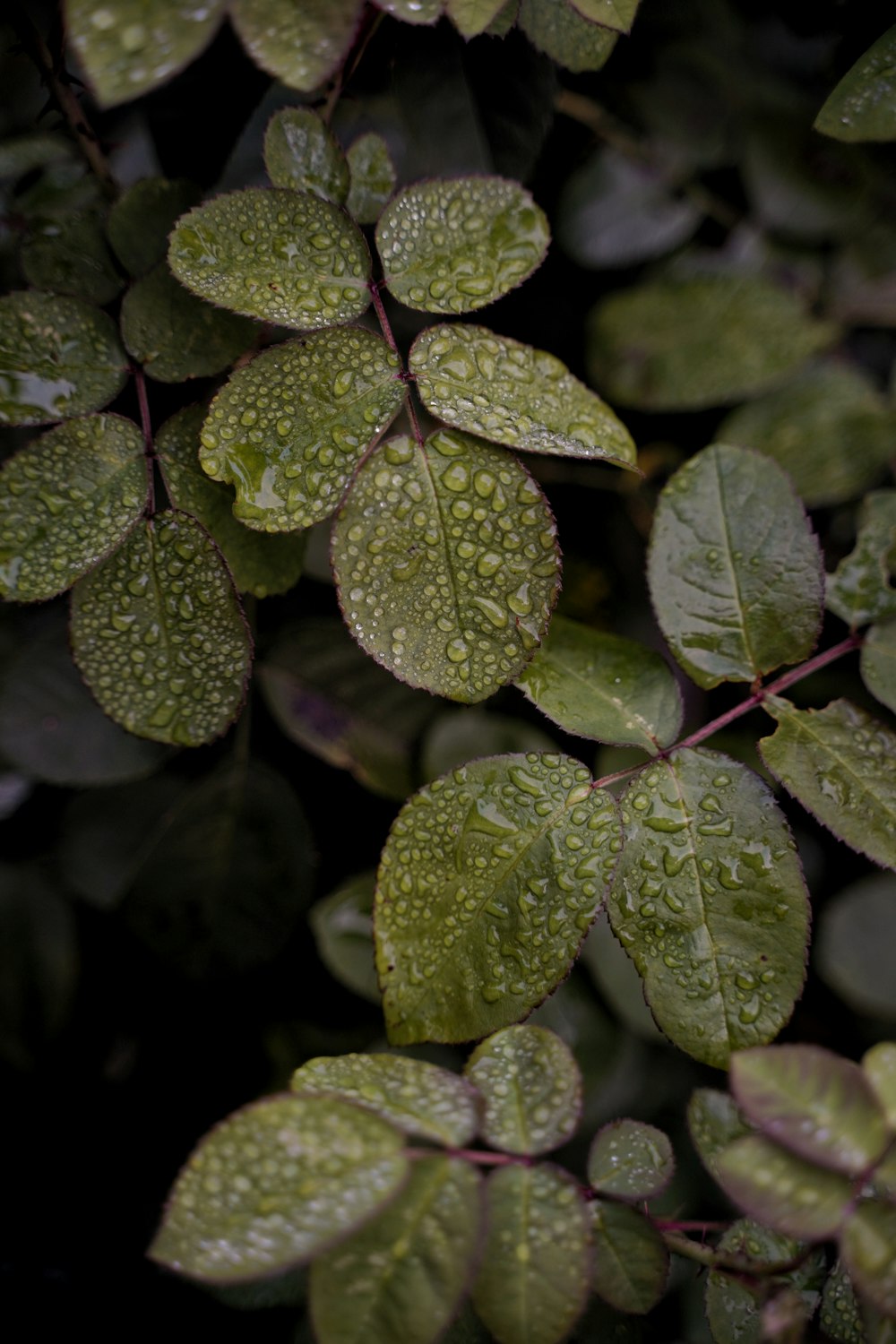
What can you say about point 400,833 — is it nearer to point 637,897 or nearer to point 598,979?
point 637,897

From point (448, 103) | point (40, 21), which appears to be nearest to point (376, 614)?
point (448, 103)

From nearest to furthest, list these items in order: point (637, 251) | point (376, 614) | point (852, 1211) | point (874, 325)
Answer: point (852, 1211)
point (376, 614)
point (637, 251)
point (874, 325)

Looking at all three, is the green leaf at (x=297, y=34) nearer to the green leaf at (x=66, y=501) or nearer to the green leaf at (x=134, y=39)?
the green leaf at (x=134, y=39)

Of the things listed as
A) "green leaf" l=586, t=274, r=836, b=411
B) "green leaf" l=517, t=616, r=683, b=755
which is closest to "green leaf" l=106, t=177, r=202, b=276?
"green leaf" l=517, t=616, r=683, b=755

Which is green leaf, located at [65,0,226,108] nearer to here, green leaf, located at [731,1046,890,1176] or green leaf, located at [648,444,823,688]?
green leaf, located at [648,444,823,688]

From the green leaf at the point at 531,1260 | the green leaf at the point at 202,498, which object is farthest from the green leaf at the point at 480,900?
the green leaf at the point at 202,498

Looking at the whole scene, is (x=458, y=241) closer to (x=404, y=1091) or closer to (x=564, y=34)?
(x=564, y=34)
